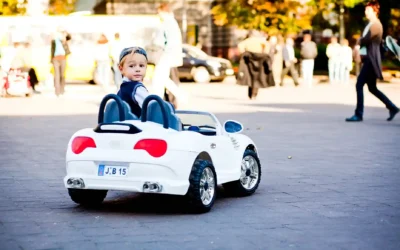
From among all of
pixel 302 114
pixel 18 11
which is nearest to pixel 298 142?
pixel 302 114

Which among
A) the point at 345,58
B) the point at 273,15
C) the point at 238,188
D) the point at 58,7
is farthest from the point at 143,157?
the point at 58,7

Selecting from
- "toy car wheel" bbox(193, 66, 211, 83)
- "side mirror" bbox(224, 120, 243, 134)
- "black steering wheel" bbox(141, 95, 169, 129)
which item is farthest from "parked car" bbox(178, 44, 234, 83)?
"black steering wheel" bbox(141, 95, 169, 129)

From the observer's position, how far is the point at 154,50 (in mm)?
18312

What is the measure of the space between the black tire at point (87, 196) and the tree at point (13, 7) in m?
42.0

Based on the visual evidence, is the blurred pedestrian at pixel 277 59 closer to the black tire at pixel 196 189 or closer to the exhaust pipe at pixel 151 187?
the black tire at pixel 196 189

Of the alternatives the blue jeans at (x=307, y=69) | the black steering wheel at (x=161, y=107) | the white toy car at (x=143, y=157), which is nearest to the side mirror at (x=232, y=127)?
the white toy car at (x=143, y=157)

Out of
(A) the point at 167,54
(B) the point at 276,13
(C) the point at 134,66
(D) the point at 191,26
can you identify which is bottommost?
(D) the point at 191,26

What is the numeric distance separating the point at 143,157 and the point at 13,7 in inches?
1762

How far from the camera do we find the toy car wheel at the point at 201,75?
41375 millimetres

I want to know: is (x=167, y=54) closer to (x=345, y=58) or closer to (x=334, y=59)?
(x=334, y=59)

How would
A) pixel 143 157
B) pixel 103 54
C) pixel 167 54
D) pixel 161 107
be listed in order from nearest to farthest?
pixel 143 157, pixel 161 107, pixel 167 54, pixel 103 54

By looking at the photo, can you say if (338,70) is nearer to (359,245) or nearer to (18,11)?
(18,11)

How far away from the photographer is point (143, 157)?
752 centimetres

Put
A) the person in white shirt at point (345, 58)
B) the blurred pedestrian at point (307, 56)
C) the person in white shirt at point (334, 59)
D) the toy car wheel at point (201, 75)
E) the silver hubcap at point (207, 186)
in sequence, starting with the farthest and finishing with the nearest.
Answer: the toy car wheel at point (201, 75) → the person in white shirt at point (345, 58) → the person in white shirt at point (334, 59) → the blurred pedestrian at point (307, 56) → the silver hubcap at point (207, 186)
